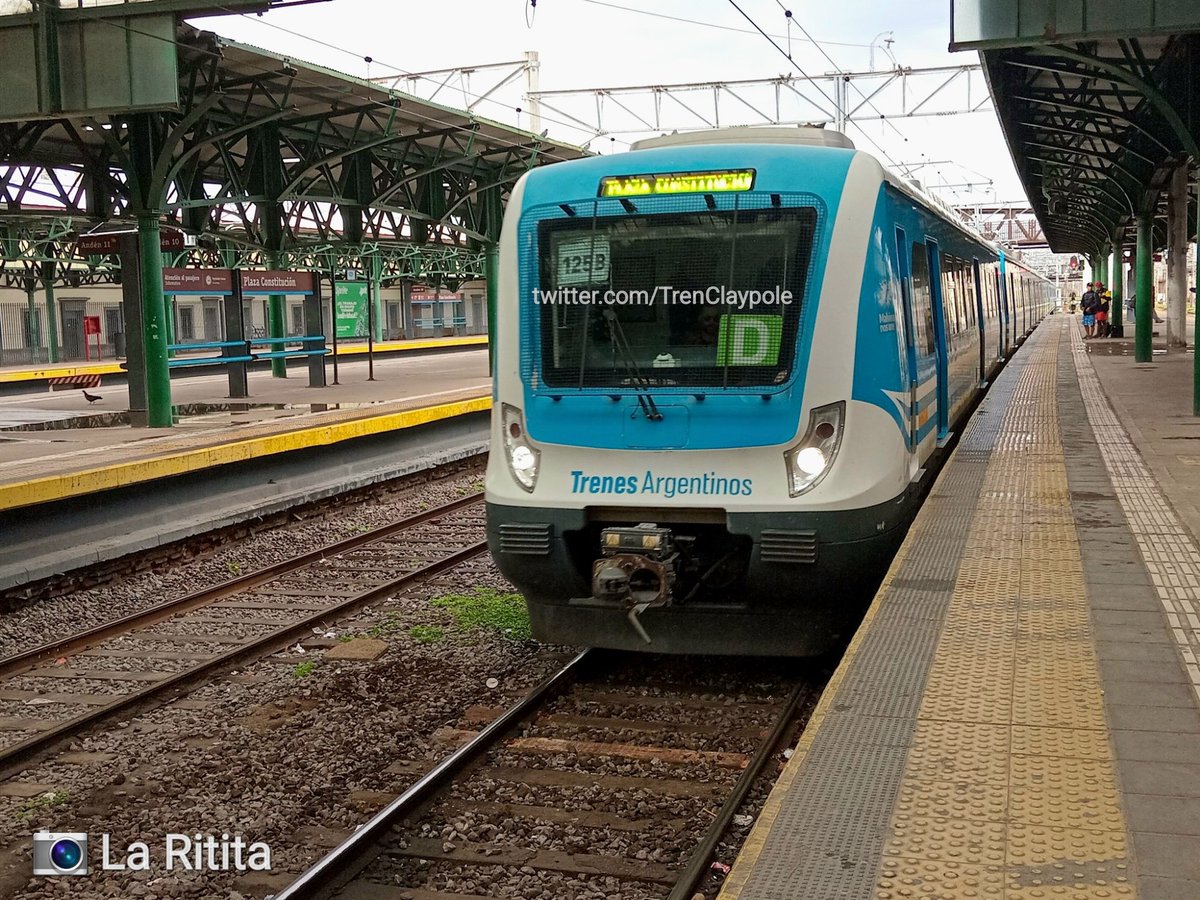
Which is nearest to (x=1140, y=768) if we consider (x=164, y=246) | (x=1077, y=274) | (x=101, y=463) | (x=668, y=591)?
(x=668, y=591)

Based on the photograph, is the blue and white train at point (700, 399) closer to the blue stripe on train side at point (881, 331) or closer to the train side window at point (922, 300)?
the blue stripe on train side at point (881, 331)

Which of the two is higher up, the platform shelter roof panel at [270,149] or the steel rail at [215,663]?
the platform shelter roof panel at [270,149]

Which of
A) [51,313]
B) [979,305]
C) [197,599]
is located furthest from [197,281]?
[51,313]

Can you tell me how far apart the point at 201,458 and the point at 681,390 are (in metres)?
6.89

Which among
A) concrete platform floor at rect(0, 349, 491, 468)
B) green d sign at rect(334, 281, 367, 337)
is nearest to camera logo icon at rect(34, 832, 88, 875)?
concrete platform floor at rect(0, 349, 491, 468)

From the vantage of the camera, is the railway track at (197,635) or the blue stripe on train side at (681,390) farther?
the railway track at (197,635)

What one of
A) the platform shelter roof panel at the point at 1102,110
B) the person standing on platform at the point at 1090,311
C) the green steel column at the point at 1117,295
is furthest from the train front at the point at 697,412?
the green steel column at the point at 1117,295

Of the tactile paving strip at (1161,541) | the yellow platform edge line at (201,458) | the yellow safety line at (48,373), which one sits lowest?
the tactile paving strip at (1161,541)

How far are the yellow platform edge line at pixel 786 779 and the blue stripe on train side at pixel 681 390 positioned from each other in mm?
1020

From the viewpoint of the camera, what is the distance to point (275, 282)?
60.7ft

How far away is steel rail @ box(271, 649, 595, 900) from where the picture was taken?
4105mm

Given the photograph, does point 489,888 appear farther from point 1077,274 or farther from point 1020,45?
point 1077,274

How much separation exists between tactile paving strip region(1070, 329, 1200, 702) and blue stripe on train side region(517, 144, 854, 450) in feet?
6.09

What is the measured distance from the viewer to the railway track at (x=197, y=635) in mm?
6344
